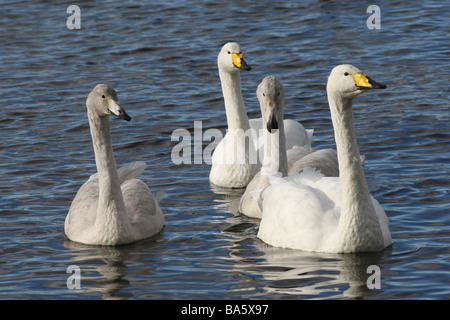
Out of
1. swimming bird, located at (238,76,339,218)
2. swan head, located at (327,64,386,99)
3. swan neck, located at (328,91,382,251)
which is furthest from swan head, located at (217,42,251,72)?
swan head, located at (327,64,386,99)

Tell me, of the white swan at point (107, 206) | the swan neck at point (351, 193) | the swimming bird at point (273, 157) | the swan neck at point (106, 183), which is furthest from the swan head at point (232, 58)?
the swan neck at point (351, 193)

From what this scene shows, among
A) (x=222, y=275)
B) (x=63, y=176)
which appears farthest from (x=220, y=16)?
(x=222, y=275)

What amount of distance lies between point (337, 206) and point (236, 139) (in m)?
3.32

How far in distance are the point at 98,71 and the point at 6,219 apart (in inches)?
346

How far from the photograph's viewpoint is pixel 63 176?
46.2 ft

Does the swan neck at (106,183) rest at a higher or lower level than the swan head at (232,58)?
lower

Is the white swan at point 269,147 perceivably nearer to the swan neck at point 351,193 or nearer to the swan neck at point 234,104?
the swan neck at point 234,104

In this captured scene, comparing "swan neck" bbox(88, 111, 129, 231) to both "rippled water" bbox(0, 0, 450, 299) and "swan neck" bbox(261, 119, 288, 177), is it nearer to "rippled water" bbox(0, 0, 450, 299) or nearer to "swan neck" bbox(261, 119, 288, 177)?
"rippled water" bbox(0, 0, 450, 299)

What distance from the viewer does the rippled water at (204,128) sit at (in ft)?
33.0

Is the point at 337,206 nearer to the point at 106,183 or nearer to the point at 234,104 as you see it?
the point at 106,183

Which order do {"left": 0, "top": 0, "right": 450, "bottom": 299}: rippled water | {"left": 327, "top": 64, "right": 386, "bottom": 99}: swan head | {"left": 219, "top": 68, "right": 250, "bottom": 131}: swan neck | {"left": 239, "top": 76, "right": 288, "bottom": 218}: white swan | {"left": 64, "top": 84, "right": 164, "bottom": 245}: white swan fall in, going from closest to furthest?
{"left": 327, "top": 64, "right": 386, "bottom": 99}: swan head → {"left": 0, "top": 0, "right": 450, "bottom": 299}: rippled water → {"left": 64, "top": 84, "right": 164, "bottom": 245}: white swan → {"left": 239, "top": 76, "right": 288, "bottom": 218}: white swan → {"left": 219, "top": 68, "right": 250, "bottom": 131}: swan neck

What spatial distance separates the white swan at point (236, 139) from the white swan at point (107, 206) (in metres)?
2.04

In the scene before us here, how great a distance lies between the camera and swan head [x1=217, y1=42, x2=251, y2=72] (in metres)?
13.8

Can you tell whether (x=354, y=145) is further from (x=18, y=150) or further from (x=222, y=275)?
(x=18, y=150)
